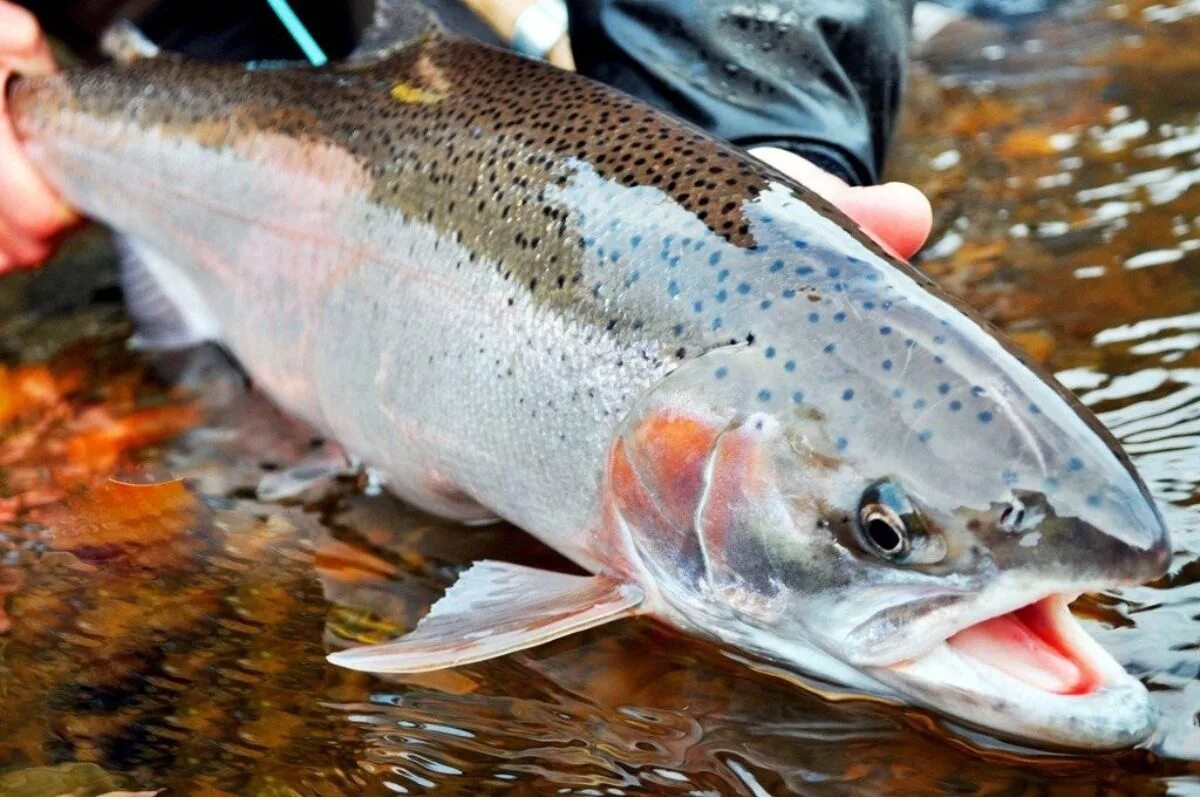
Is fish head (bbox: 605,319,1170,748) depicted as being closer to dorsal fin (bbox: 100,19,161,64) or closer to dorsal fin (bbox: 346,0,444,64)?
dorsal fin (bbox: 346,0,444,64)

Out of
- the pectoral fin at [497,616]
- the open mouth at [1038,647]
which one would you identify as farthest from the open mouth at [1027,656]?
the pectoral fin at [497,616]

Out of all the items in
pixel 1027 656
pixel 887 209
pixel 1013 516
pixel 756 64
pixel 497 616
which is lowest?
pixel 497 616

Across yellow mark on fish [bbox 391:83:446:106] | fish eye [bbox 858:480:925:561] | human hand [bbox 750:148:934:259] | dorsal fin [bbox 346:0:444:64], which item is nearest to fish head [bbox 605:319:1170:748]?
fish eye [bbox 858:480:925:561]

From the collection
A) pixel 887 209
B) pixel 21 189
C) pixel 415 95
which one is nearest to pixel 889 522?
pixel 887 209

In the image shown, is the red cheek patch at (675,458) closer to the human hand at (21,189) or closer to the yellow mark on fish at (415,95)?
the yellow mark on fish at (415,95)

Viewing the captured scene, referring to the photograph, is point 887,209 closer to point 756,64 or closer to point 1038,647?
point 756,64
